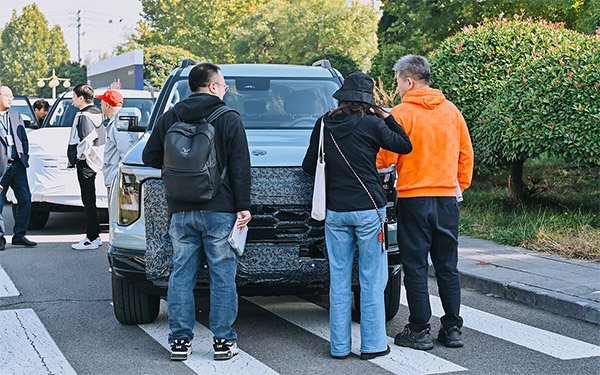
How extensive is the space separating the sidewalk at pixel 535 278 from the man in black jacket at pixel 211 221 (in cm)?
275

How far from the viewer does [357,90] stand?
4.79 metres

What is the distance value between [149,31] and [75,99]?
56.7m

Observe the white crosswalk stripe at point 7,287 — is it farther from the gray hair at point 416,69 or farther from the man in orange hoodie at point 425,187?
the gray hair at point 416,69

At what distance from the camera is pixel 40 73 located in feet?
328

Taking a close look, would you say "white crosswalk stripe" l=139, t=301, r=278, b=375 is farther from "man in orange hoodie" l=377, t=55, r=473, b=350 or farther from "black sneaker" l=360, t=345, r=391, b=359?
"man in orange hoodie" l=377, t=55, r=473, b=350

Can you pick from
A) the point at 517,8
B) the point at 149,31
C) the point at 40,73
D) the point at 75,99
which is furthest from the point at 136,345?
the point at 40,73

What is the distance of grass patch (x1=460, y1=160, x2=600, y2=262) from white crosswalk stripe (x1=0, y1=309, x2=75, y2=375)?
517 cm

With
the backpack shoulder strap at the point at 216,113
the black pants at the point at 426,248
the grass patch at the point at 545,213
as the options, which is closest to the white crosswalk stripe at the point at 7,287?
the backpack shoulder strap at the point at 216,113

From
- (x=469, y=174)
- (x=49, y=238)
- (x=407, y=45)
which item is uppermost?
(x=407, y=45)

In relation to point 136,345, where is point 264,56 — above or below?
above

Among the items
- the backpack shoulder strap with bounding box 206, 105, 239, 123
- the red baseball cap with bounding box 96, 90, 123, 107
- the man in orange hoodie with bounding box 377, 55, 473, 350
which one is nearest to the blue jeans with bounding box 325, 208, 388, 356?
the man in orange hoodie with bounding box 377, 55, 473, 350

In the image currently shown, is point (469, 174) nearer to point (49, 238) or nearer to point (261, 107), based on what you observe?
point (261, 107)

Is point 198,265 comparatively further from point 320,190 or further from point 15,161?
point 15,161

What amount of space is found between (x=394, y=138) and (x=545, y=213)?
20.3 feet
